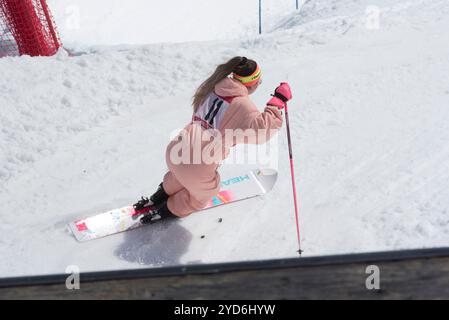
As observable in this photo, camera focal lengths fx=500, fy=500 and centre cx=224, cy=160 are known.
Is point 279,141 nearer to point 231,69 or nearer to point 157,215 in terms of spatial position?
point 157,215

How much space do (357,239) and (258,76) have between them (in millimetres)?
1533

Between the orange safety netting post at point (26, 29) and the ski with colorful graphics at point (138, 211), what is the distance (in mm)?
5395

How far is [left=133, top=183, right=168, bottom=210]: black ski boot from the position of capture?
14.9ft

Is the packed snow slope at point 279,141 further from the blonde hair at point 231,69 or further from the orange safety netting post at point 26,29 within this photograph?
the orange safety netting post at point 26,29

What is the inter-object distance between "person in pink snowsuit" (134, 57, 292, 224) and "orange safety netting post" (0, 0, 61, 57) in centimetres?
589

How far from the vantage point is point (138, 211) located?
4590mm

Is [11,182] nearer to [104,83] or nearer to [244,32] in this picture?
[104,83]

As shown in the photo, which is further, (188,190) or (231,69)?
(188,190)

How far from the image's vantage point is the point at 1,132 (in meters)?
5.62

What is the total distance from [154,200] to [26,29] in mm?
5627

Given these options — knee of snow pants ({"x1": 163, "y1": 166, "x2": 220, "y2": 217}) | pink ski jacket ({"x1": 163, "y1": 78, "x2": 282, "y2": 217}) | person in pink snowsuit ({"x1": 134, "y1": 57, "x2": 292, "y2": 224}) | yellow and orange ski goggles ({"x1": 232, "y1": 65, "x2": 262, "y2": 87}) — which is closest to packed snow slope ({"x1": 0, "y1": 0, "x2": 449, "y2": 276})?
knee of snow pants ({"x1": 163, "y1": 166, "x2": 220, "y2": 217})

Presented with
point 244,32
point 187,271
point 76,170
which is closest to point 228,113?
point 187,271

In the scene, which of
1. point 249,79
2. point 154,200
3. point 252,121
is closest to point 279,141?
point 154,200

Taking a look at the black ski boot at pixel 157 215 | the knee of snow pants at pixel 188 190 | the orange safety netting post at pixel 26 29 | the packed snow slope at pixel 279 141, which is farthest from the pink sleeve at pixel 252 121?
the orange safety netting post at pixel 26 29
